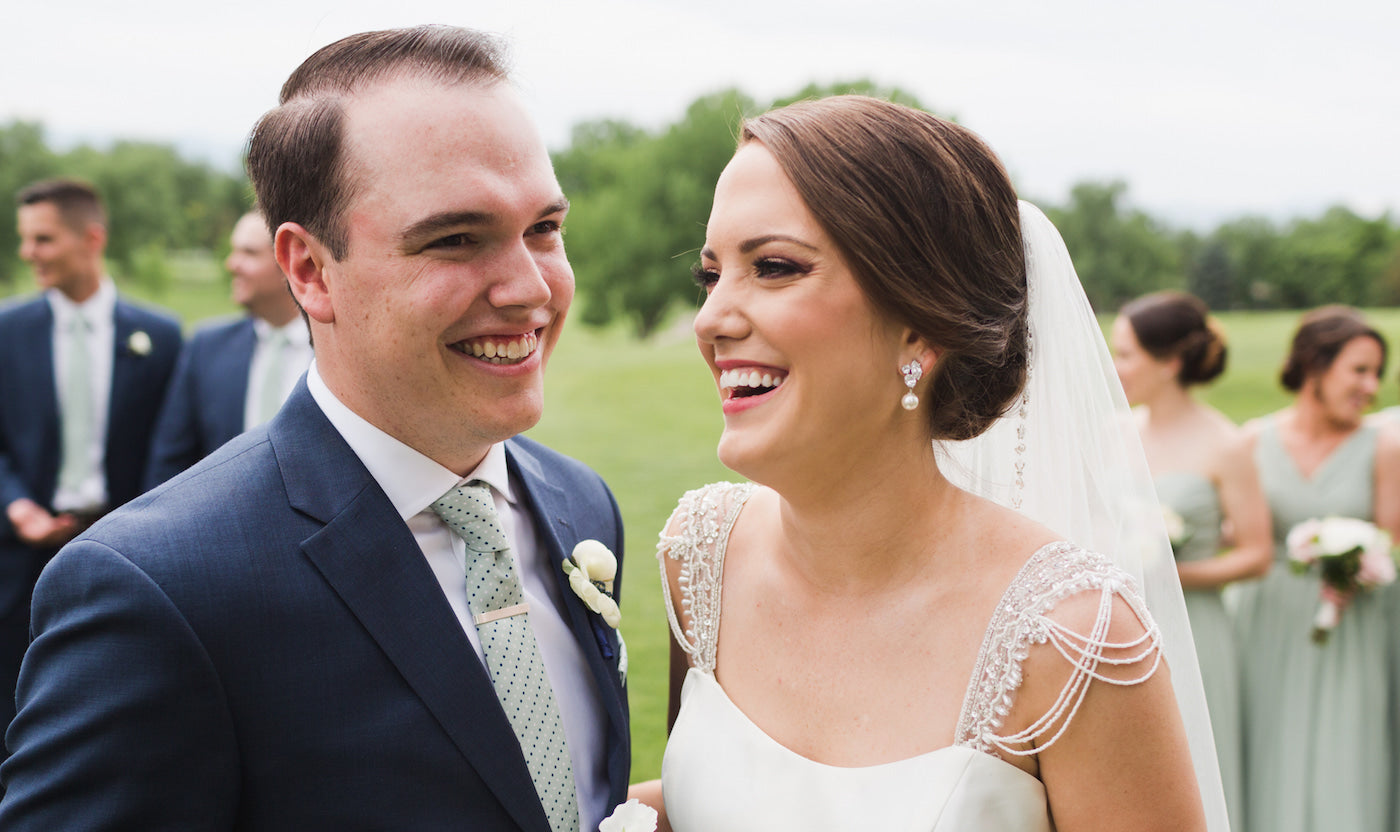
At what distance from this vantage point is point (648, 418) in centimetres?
2727

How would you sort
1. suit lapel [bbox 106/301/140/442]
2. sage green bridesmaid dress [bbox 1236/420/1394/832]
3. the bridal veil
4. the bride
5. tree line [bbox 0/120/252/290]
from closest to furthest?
the bride → the bridal veil → sage green bridesmaid dress [bbox 1236/420/1394/832] → suit lapel [bbox 106/301/140/442] → tree line [bbox 0/120/252/290]

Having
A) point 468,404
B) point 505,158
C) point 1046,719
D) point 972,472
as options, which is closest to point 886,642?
point 1046,719

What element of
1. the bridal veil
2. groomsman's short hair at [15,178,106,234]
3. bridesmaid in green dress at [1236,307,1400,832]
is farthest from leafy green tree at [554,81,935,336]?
the bridal veil

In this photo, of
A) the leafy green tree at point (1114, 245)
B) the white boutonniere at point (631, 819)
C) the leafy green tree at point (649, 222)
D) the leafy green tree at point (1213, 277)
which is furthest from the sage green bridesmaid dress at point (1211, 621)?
the leafy green tree at point (649, 222)

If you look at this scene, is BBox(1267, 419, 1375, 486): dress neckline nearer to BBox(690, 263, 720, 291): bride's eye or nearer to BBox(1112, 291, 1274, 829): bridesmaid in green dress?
BBox(1112, 291, 1274, 829): bridesmaid in green dress

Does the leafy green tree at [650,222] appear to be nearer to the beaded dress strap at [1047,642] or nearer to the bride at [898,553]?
the bride at [898,553]

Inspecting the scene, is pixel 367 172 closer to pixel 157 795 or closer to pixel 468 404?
pixel 468 404

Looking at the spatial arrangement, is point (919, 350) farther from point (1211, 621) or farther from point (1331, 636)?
point (1331, 636)

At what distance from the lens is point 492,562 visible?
2361 millimetres

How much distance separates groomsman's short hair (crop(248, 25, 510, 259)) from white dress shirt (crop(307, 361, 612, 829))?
0.37m

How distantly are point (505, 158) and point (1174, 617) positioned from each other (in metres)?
2.22

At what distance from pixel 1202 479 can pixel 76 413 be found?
6.83 metres

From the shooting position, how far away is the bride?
2.39m

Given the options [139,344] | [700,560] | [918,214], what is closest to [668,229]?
[139,344]
